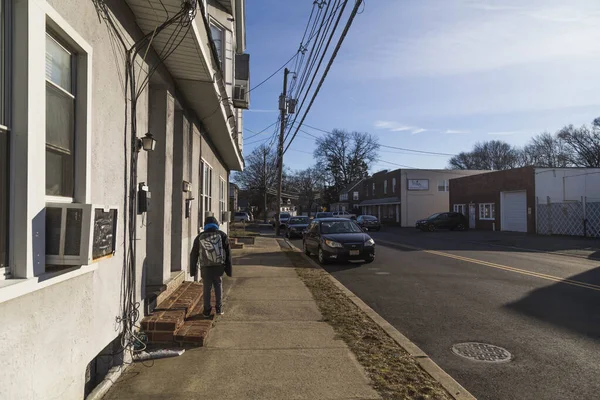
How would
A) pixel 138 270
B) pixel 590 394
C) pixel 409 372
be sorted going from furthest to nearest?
pixel 138 270 → pixel 409 372 → pixel 590 394

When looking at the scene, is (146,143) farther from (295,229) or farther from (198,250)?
(295,229)

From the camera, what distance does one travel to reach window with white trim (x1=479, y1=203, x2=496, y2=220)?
112ft

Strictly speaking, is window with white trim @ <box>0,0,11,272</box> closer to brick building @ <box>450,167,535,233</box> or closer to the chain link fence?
the chain link fence

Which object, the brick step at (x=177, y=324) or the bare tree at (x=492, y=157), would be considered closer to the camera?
the brick step at (x=177, y=324)

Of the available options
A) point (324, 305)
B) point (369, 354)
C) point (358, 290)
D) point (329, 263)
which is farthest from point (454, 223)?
point (369, 354)

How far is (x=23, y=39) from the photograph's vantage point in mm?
2557

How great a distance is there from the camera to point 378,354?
16.6ft

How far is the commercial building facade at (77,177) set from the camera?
2.56 metres

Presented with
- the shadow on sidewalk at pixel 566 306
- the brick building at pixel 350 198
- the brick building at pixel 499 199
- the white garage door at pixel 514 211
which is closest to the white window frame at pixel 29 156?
the shadow on sidewalk at pixel 566 306

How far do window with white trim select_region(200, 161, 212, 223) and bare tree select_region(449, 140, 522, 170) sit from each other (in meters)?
81.0

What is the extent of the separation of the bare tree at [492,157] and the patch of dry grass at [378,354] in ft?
273

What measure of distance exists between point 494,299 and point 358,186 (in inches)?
2494

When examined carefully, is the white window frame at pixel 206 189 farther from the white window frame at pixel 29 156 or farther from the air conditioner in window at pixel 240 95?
the white window frame at pixel 29 156

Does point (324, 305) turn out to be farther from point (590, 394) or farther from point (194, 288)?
point (590, 394)
